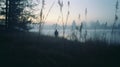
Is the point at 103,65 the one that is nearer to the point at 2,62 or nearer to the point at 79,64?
the point at 79,64

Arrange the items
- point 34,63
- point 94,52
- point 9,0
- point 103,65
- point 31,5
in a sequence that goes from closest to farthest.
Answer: point 34,63
point 103,65
point 94,52
point 9,0
point 31,5

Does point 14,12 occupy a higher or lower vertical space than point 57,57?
higher

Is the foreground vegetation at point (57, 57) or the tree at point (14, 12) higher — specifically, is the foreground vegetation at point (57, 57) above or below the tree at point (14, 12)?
below

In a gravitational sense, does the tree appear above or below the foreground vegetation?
above

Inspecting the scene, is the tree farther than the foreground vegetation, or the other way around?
the tree

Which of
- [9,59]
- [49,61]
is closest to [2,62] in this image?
[9,59]

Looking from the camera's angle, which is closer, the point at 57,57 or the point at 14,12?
the point at 57,57

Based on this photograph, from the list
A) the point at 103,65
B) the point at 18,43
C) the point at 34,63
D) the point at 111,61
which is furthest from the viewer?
the point at 18,43

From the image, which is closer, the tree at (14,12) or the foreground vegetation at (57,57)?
the foreground vegetation at (57,57)

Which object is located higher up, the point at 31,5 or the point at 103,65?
the point at 31,5

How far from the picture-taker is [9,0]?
22344 mm

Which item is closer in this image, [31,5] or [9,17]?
[9,17]

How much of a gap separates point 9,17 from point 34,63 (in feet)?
49.7

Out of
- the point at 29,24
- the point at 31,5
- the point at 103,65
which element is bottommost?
the point at 103,65
